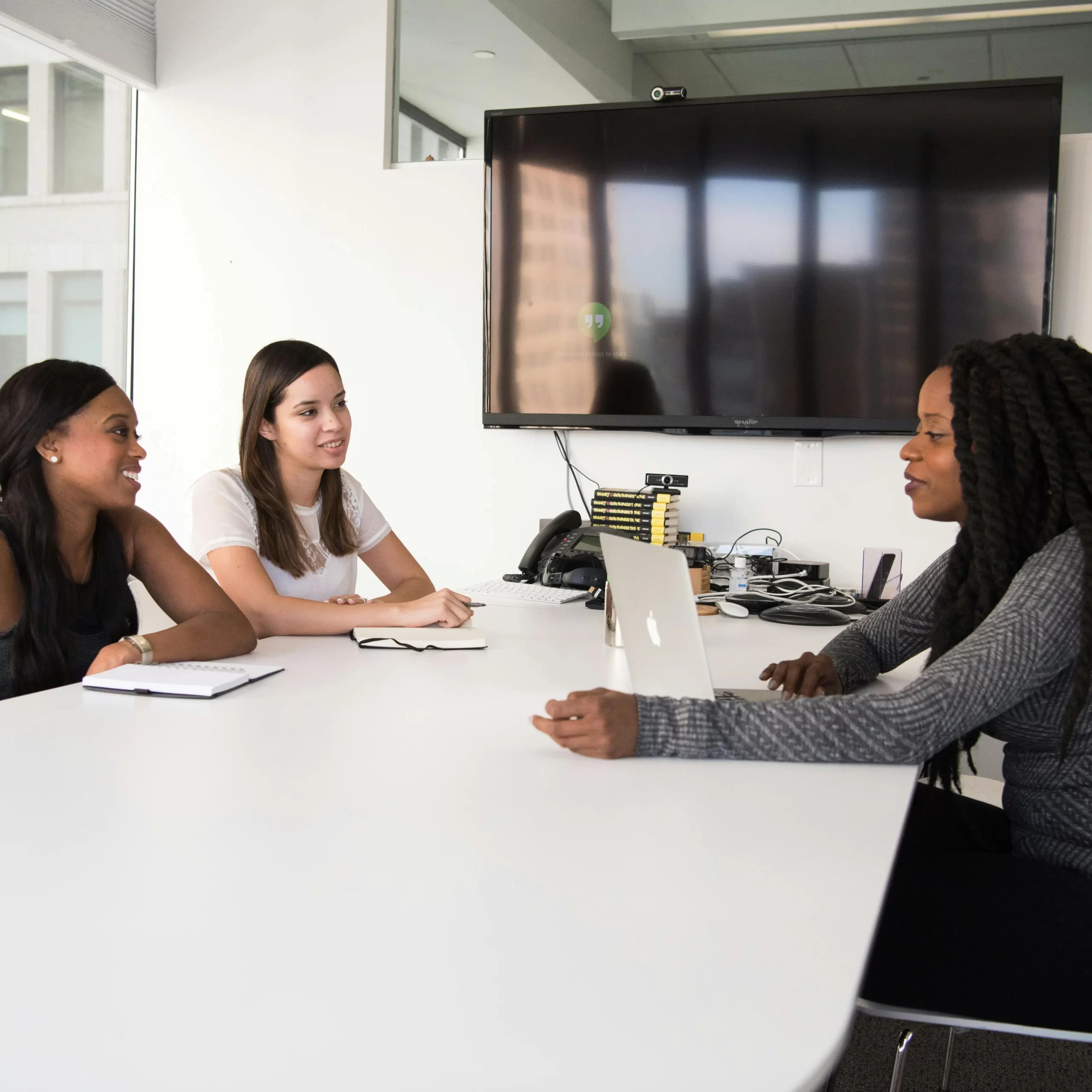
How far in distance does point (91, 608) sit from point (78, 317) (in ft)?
7.39

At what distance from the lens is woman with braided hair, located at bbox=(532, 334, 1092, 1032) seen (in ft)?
3.76

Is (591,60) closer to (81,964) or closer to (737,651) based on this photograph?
(737,651)

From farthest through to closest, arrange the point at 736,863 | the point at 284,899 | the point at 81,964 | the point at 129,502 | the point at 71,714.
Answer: the point at 129,502 → the point at 71,714 → the point at 736,863 → the point at 284,899 → the point at 81,964

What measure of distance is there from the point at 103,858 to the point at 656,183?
2.96 metres

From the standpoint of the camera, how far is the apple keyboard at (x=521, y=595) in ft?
8.56

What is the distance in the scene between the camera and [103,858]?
0.92 m

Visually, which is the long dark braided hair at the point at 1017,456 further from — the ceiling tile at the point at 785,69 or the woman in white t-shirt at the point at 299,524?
the ceiling tile at the point at 785,69

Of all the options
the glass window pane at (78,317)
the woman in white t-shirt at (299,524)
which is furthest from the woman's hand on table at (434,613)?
the glass window pane at (78,317)

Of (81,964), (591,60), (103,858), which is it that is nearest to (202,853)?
(103,858)

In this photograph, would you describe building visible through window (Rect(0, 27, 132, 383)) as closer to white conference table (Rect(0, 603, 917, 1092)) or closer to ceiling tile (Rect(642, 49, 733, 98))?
ceiling tile (Rect(642, 49, 733, 98))

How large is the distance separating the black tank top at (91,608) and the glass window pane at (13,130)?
201cm

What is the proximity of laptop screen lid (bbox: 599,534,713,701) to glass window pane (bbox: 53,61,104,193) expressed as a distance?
3.13 meters

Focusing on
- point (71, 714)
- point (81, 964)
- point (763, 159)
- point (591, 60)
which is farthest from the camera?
point (591, 60)

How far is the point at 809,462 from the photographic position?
3424mm
